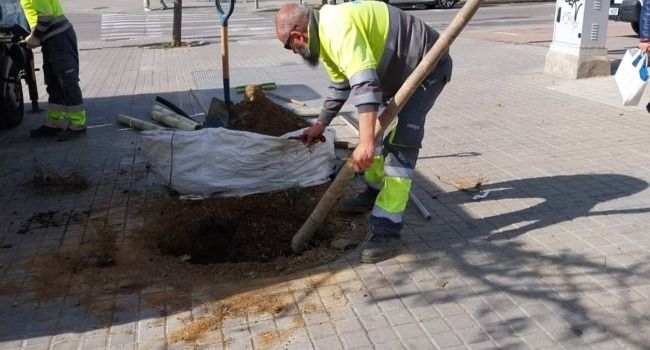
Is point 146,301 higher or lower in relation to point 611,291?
lower

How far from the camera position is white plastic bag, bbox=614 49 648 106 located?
6.27 meters

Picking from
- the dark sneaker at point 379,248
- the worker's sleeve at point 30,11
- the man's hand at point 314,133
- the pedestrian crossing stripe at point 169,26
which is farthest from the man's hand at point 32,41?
the pedestrian crossing stripe at point 169,26

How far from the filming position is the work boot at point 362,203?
185 inches

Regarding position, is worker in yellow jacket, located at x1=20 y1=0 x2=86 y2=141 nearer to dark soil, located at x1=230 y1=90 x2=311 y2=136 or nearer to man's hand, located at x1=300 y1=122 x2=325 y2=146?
dark soil, located at x1=230 y1=90 x2=311 y2=136

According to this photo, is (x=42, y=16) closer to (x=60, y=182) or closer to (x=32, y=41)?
(x=32, y=41)

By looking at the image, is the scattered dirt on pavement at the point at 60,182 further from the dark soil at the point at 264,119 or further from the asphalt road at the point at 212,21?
the asphalt road at the point at 212,21

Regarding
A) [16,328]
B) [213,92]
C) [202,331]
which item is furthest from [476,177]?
[213,92]

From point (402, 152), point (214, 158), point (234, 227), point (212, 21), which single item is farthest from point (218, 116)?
point (212, 21)

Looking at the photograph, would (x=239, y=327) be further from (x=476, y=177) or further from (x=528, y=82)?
(x=528, y=82)

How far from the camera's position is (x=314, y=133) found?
14.4 feet

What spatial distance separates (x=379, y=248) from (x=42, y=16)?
16.5 feet

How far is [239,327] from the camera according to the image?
3260 mm

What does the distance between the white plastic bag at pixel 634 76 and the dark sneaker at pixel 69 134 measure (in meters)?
5.90

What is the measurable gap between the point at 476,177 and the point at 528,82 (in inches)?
186
